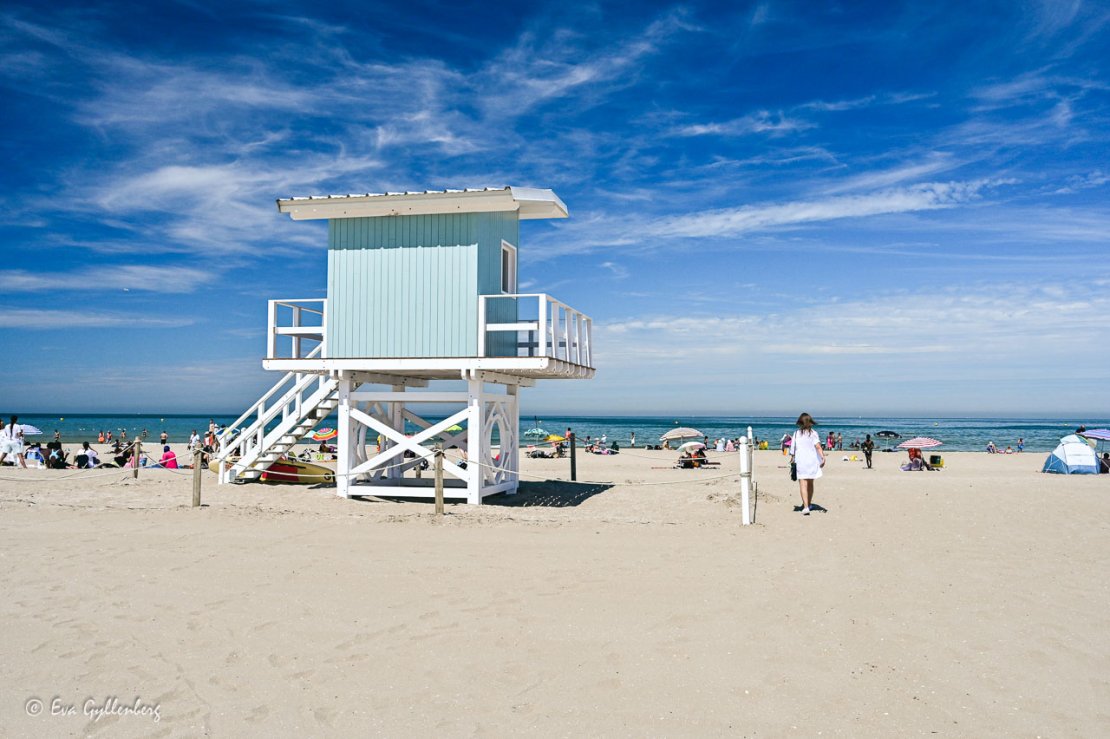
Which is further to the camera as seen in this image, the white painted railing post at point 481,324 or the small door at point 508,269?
the small door at point 508,269

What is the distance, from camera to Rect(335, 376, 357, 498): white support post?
608 inches

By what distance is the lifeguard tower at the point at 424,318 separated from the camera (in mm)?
14297

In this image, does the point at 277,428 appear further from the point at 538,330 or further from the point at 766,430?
the point at 766,430

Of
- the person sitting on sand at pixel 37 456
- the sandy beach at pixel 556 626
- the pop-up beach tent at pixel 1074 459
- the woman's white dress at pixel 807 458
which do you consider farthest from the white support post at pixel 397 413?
the pop-up beach tent at pixel 1074 459

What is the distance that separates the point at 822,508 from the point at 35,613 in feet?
36.6

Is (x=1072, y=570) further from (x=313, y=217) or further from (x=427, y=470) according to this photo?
(x=427, y=470)

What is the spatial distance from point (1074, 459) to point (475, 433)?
18.6 m

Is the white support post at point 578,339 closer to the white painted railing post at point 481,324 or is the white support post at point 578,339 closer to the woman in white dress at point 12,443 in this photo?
the white painted railing post at point 481,324

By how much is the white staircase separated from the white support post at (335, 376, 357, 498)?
1.67 ft

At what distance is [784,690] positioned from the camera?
5.25m

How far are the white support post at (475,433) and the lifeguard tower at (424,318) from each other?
21 millimetres

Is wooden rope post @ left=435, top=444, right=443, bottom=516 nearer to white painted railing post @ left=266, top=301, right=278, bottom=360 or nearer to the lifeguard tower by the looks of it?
the lifeguard tower

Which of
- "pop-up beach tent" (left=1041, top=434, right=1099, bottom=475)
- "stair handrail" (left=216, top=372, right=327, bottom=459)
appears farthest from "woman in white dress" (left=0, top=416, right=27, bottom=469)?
"pop-up beach tent" (left=1041, top=434, right=1099, bottom=475)

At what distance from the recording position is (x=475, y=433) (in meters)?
14.6
